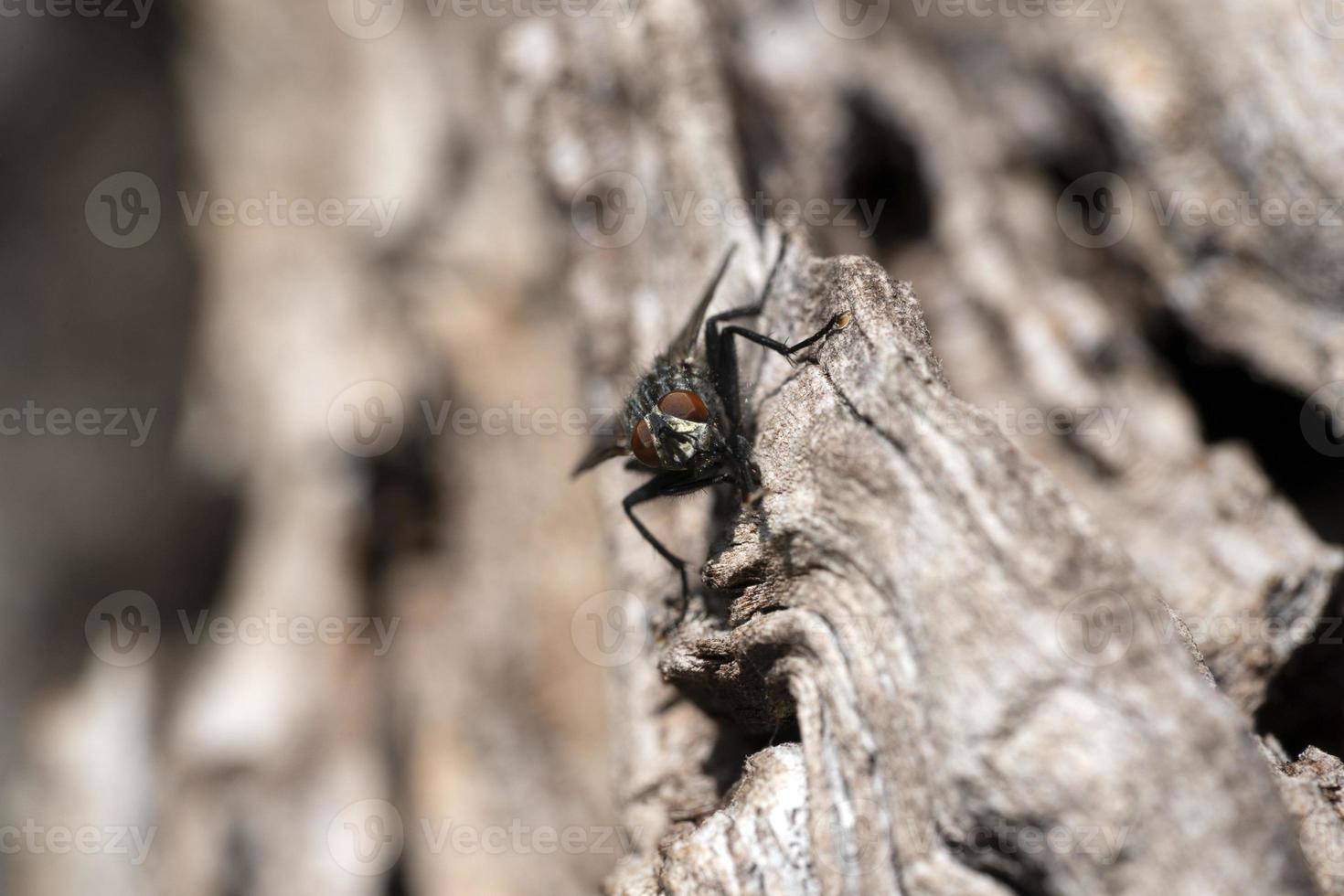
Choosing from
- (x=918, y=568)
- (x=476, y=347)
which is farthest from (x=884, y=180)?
(x=918, y=568)

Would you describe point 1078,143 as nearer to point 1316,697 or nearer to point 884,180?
point 884,180

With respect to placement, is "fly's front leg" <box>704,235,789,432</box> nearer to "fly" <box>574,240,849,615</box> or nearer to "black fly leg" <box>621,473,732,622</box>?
"fly" <box>574,240,849,615</box>

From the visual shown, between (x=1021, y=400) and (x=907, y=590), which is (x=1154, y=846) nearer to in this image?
(x=907, y=590)

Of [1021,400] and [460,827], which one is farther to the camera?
[460,827]

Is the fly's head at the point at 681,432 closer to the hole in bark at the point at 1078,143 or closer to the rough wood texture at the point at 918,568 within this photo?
the rough wood texture at the point at 918,568

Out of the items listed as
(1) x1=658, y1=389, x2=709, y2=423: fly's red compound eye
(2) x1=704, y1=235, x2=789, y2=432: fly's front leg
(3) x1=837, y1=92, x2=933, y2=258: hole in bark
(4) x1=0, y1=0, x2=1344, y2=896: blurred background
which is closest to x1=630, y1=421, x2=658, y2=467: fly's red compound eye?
(1) x1=658, y1=389, x2=709, y2=423: fly's red compound eye

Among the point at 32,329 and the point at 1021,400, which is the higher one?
the point at 32,329

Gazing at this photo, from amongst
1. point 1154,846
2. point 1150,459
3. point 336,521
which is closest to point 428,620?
point 336,521

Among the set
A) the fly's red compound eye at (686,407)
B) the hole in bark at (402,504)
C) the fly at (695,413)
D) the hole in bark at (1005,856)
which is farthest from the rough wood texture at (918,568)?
the hole in bark at (402,504)


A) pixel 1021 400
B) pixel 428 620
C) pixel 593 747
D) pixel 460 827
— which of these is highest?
pixel 1021 400
